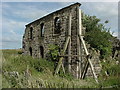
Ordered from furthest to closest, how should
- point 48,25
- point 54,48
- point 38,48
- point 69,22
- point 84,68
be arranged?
1. point 38,48
2. point 48,25
3. point 54,48
4. point 69,22
5. point 84,68

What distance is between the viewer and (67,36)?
12117 mm

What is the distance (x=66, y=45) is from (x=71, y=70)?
1.73 meters

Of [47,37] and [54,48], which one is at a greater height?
[47,37]

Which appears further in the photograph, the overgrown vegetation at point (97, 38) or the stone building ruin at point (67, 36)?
the overgrown vegetation at point (97, 38)

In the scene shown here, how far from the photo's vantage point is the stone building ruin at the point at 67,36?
1148 cm

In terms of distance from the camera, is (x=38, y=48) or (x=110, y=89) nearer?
(x=110, y=89)

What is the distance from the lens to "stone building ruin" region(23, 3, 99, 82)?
1148 cm

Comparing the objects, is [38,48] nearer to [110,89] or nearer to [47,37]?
[47,37]

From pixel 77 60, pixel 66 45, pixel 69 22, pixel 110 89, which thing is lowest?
pixel 110 89

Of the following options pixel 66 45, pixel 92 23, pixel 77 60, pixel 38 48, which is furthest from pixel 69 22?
pixel 92 23

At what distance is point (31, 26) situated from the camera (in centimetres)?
1780

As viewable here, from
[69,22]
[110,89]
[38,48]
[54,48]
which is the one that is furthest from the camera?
[38,48]

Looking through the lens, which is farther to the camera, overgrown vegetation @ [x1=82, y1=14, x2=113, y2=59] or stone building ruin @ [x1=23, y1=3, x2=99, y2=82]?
overgrown vegetation @ [x1=82, y1=14, x2=113, y2=59]

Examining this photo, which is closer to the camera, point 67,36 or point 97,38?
point 67,36
